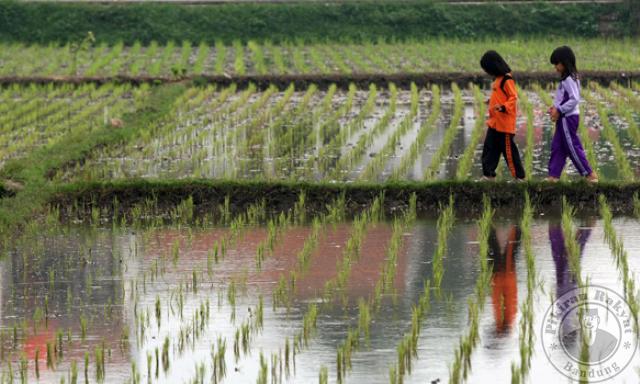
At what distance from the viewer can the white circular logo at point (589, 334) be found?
528cm

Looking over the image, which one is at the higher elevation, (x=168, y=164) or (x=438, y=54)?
(x=438, y=54)

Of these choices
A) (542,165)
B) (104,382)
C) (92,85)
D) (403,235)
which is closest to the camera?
(104,382)

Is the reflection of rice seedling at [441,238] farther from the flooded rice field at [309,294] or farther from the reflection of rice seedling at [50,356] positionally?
the reflection of rice seedling at [50,356]

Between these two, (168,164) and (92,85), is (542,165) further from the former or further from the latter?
(92,85)

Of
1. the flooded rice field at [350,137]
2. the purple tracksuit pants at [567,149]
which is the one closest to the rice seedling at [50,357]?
the flooded rice field at [350,137]

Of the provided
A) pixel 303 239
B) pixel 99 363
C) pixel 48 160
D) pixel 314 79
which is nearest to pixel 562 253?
pixel 303 239

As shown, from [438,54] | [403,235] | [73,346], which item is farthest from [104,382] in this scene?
[438,54]

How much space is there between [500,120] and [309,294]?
3223 millimetres

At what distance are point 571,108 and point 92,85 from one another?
28.8 ft

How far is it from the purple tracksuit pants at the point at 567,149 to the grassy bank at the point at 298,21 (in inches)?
546

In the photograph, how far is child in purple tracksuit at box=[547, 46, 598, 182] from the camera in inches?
359

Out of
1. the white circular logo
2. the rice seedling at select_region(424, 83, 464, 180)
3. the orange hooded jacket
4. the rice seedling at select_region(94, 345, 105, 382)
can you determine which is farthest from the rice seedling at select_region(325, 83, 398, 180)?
the rice seedling at select_region(94, 345, 105, 382)

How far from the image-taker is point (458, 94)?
51.1ft

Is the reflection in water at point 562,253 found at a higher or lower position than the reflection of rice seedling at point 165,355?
higher
